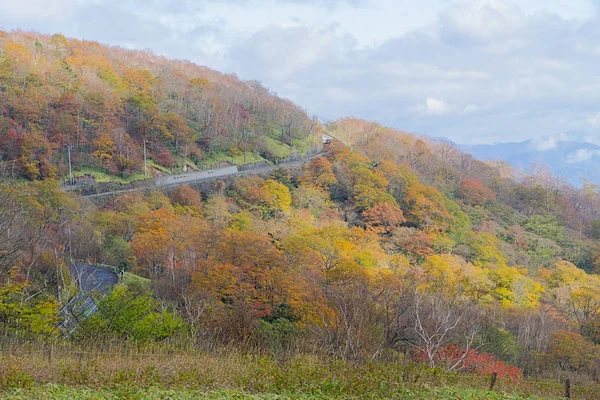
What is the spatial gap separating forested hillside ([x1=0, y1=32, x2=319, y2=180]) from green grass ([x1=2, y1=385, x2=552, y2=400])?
86.4 feet

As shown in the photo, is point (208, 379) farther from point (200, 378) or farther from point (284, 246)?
point (284, 246)

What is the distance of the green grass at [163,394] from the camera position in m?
6.70

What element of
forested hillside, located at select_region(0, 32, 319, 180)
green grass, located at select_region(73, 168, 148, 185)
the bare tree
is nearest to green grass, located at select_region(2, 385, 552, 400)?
the bare tree

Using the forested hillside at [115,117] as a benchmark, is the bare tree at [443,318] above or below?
below

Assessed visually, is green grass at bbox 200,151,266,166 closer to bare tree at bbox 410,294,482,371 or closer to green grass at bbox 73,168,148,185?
green grass at bbox 73,168,148,185

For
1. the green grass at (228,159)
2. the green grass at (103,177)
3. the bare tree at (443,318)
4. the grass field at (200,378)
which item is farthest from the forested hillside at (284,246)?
the grass field at (200,378)

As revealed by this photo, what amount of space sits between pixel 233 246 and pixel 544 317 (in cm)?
1536

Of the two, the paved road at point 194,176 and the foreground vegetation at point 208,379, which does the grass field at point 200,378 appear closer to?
the foreground vegetation at point 208,379

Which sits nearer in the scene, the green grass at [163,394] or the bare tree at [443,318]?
the green grass at [163,394]

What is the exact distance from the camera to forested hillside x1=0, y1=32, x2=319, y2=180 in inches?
1348

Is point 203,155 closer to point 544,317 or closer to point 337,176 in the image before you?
point 337,176

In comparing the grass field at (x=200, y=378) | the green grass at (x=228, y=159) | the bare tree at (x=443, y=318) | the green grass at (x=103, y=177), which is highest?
the green grass at (x=228, y=159)

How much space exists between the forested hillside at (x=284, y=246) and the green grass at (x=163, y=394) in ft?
7.09

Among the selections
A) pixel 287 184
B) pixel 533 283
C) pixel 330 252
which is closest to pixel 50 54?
pixel 287 184
